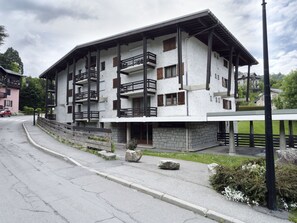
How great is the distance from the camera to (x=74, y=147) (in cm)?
1416

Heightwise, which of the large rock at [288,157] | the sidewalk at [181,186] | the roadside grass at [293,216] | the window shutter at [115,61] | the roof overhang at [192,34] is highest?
the roof overhang at [192,34]

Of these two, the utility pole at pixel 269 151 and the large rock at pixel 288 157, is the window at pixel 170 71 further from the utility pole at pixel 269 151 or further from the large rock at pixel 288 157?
the utility pole at pixel 269 151

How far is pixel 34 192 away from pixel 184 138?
14327 millimetres

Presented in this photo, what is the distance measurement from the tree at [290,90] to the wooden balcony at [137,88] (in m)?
30.5

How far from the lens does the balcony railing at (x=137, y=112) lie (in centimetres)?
2030

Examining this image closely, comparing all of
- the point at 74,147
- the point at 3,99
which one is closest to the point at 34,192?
the point at 74,147

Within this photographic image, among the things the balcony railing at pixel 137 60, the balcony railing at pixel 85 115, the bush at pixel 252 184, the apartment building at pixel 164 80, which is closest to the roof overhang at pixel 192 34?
the apartment building at pixel 164 80

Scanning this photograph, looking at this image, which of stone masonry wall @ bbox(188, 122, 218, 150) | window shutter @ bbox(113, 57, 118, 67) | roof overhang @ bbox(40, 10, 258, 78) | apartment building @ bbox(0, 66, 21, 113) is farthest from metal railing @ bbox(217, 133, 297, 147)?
apartment building @ bbox(0, 66, 21, 113)

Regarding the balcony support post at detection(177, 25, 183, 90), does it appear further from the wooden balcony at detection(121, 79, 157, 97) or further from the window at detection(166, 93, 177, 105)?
the wooden balcony at detection(121, 79, 157, 97)

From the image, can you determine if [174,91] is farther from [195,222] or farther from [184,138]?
[195,222]

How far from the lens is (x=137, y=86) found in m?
21.6

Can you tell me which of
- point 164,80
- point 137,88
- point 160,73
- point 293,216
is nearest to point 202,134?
point 164,80

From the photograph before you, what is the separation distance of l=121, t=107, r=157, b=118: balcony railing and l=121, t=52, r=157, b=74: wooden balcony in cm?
427

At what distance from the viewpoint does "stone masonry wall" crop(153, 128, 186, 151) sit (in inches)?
752
